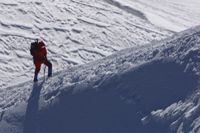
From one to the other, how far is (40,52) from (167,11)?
12.7 m

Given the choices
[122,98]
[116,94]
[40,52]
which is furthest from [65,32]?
[122,98]

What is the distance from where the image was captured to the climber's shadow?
10112 mm

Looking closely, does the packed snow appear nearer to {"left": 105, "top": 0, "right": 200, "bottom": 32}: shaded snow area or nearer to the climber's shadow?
the climber's shadow

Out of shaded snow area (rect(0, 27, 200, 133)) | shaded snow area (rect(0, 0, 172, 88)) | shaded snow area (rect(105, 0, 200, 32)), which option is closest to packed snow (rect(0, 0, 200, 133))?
shaded snow area (rect(0, 27, 200, 133))

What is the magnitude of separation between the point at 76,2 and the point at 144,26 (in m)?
2.58

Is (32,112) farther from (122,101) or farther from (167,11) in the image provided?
(167,11)

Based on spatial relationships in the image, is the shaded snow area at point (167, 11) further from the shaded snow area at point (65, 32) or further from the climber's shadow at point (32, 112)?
the climber's shadow at point (32, 112)

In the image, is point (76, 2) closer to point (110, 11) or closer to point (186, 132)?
point (110, 11)

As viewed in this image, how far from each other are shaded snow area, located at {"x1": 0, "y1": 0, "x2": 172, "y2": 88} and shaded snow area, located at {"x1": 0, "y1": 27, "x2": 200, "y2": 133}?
4.69 meters

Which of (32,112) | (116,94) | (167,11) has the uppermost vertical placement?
(116,94)

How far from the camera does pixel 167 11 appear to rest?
78.0 feet

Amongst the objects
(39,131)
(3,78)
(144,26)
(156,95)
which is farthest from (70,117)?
(144,26)

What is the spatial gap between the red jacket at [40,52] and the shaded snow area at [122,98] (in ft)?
1.52

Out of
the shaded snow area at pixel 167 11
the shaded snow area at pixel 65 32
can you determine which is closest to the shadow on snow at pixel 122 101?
the shaded snow area at pixel 65 32
